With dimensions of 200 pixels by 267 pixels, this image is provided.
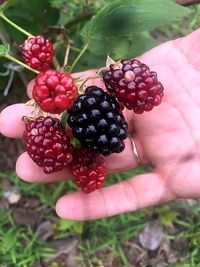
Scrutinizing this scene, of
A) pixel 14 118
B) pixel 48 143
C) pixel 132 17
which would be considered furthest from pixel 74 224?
pixel 132 17

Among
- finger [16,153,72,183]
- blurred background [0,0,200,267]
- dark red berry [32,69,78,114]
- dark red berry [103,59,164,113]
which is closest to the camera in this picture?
dark red berry [32,69,78,114]

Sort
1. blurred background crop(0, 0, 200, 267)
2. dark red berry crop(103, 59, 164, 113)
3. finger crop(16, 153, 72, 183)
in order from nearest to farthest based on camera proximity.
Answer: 1. dark red berry crop(103, 59, 164, 113)
2. finger crop(16, 153, 72, 183)
3. blurred background crop(0, 0, 200, 267)

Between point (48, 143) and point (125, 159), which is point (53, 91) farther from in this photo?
point (125, 159)

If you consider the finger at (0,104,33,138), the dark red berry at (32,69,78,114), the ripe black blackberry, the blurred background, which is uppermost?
the dark red berry at (32,69,78,114)

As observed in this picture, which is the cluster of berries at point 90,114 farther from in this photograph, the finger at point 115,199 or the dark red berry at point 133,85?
the finger at point 115,199

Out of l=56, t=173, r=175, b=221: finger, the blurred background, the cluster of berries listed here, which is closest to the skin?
l=56, t=173, r=175, b=221: finger

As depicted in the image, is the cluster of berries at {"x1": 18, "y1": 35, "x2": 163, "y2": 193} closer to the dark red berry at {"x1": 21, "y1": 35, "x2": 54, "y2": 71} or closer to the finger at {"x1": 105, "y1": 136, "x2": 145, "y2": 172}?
the dark red berry at {"x1": 21, "y1": 35, "x2": 54, "y2": 71}
